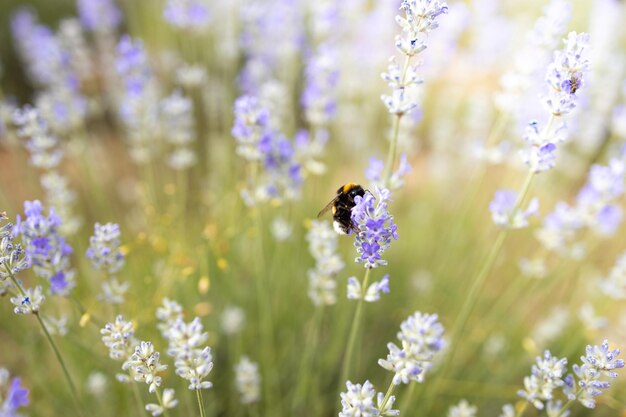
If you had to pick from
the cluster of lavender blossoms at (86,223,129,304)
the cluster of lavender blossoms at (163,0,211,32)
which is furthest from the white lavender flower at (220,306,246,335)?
the cluster of lavender blossoms at (163,0,211,32)

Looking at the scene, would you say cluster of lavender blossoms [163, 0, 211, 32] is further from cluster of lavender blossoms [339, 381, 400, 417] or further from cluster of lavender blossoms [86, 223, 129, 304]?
cluster of lavender blossoms [339, 381, 400, 417]

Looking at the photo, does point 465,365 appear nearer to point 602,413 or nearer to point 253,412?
point 602,413

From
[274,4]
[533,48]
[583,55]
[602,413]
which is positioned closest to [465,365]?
[602,413]

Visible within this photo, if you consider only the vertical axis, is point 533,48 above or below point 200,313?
above

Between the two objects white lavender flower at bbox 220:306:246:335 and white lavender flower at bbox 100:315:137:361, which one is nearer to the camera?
white lavender flower at bbox 100:315:137:361

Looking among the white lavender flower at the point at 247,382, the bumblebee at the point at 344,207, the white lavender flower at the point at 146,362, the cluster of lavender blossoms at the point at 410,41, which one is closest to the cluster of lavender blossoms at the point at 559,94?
the cluster of lavender blossoms at the point at 410,41

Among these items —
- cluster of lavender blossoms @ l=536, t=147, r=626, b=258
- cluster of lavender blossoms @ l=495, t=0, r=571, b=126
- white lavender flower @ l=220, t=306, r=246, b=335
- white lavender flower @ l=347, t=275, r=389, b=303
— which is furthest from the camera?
white lavender flower @ l=220, t=306, r=246, b=335
